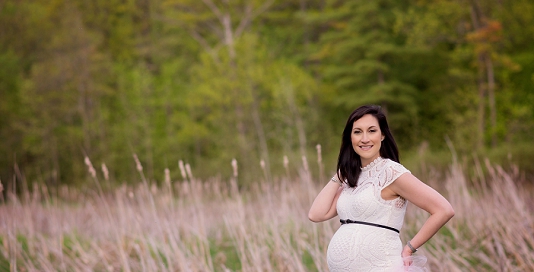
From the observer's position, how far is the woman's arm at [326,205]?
2.75 m

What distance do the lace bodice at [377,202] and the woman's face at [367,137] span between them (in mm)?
82

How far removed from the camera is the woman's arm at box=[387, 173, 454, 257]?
2.37 meters

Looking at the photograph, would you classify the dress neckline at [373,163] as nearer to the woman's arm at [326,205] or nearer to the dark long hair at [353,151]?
the dark long hair at [353,151]

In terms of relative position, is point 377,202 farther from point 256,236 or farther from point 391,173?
point 256,236

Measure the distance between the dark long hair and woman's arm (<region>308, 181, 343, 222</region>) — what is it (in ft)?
0.27

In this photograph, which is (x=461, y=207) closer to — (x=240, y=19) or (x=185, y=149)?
(x=185, y=149)

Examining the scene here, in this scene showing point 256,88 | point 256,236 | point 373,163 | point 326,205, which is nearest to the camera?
point 373,163

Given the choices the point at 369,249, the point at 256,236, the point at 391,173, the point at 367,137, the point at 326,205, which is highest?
the point at 367,137

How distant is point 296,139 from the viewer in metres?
20.5

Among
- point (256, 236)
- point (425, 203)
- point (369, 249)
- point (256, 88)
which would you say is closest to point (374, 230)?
point (369, 249)

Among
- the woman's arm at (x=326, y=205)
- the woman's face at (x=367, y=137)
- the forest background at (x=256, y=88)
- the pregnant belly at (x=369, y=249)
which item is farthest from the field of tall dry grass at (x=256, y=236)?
the forest background at (x=256, y=88)

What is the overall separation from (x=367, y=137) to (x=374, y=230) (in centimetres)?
40

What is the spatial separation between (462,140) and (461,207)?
12150 mm

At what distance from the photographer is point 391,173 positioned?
248 cm
